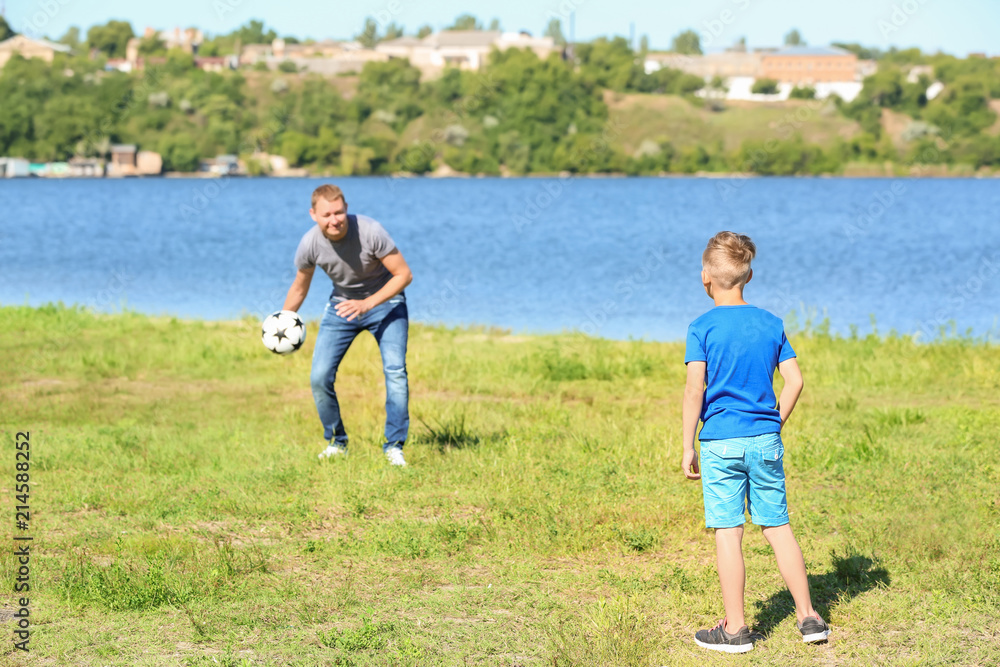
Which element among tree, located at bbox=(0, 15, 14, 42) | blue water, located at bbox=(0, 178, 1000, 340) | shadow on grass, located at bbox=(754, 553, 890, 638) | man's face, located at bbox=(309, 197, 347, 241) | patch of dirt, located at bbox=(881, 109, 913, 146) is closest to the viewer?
shadow on grass, located at bbox=(754, 553, 890, 638)

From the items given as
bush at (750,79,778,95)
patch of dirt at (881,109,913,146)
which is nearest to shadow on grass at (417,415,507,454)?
patch of dirt at (881,109,913,146)

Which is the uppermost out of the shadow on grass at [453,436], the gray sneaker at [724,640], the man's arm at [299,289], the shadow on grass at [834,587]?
the man's arm at [299,289]

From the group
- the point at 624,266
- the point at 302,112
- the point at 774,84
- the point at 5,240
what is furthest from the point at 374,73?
the point at 624,266

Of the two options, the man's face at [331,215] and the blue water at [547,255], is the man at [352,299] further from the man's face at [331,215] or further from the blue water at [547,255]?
the blue water at [547,255]

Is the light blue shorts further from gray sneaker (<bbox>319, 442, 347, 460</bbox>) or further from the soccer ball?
the soccer ball

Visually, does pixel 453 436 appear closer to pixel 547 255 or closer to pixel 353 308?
pixel 353 308

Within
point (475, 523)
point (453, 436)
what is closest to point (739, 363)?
point (475, 523)

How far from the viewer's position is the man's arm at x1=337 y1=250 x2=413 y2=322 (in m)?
7.70

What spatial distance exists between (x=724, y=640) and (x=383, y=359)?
3881mm

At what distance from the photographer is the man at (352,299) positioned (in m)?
7.68

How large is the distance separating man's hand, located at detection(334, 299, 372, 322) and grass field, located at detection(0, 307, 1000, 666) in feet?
3.47

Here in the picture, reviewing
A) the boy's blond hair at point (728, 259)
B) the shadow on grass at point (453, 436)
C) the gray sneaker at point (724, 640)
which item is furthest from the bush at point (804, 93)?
the gray sneaker at point (724, 640)

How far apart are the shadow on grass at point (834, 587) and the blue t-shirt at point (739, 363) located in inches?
39.5

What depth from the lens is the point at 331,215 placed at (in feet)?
24.4
